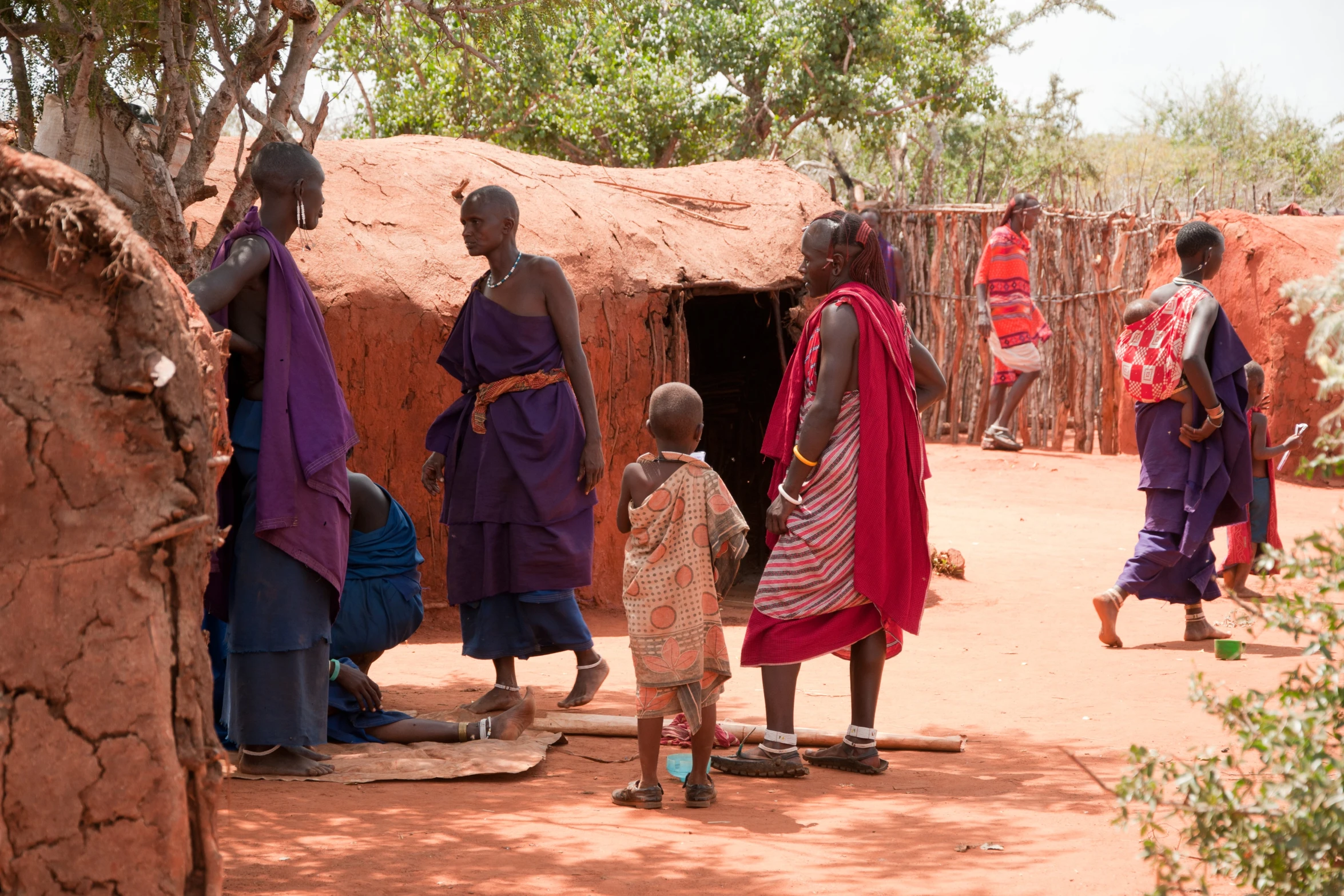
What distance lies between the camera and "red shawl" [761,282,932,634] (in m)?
4.10

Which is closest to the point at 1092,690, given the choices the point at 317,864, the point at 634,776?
the point at 634,776

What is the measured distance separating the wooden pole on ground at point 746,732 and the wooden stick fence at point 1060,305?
880cm

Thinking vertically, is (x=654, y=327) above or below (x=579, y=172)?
below

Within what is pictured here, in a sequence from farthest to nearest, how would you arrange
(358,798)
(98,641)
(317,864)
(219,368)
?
(358,798) → (317,864) → (219,368) → (98,641)

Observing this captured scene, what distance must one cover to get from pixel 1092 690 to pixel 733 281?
9.59 ft

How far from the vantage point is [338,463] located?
12.8 ft

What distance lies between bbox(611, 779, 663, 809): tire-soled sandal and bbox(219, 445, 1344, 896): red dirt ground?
45 millimetres

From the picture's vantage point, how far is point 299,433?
3.79m

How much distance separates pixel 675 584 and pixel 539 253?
3243 millimetres

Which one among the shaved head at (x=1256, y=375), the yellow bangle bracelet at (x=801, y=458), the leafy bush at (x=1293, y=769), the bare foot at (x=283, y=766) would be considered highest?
the shaved head at (x=1256, y=375)

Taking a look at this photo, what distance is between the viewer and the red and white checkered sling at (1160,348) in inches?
236

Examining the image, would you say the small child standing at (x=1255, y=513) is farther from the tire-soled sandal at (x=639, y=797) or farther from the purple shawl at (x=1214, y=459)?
the tire-soled sandal at (x=639, y=797)

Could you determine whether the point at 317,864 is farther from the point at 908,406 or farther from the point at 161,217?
the point at 161,217

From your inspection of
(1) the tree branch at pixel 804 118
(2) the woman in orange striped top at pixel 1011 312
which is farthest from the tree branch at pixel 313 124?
(1) the tree branch at pixel 804 118
